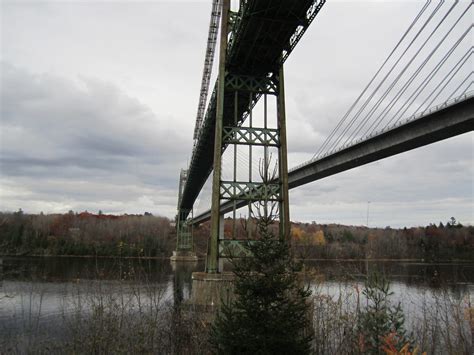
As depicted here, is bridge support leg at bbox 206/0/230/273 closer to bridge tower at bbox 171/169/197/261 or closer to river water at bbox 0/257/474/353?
river water at bbox 0/257/474/353

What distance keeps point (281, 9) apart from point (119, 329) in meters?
10.5

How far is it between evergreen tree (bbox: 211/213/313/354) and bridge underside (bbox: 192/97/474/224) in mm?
15326

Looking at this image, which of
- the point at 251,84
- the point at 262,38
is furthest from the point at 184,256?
the point at 262,38

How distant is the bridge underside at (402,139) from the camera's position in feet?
55.9

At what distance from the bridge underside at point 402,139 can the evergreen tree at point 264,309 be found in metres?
15.3

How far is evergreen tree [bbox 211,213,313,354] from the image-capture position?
4.47 m

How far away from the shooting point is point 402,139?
21.1 meters

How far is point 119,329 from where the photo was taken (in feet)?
21.7

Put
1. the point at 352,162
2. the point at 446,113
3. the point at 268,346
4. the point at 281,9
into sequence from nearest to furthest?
the point at 268,346 → the point at 281,9 → the point at 446,113 → the point at 352,162

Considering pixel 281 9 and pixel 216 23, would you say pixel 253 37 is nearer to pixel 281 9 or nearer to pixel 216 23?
pixel 281 9

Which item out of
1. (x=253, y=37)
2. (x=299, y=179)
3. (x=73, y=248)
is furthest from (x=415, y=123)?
(x=73, y=248)

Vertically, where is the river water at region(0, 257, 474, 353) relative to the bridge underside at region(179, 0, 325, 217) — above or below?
below

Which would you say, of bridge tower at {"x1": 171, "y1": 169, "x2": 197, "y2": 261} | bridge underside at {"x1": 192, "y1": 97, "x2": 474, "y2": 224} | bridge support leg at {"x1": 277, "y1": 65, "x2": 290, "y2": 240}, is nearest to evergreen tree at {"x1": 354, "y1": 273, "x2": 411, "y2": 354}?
bridge support leg at {"x1": 277, "y1": 65, "x2": 290, "y2": 240}

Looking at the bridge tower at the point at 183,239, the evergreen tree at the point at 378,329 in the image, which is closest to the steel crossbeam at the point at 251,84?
the evergreen tree at the point at 378,329
